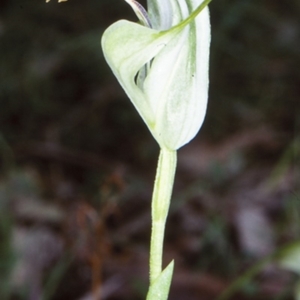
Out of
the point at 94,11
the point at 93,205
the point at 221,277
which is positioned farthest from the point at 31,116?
the point at 221,277

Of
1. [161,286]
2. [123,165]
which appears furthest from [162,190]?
[123,165]

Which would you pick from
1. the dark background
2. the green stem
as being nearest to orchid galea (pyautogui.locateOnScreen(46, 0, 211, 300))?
the green stem

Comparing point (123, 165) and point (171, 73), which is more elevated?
point (171, 73)

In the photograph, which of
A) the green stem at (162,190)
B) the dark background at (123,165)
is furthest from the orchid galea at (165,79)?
the dark background at (123,165)

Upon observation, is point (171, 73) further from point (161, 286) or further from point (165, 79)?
point (161, 286)

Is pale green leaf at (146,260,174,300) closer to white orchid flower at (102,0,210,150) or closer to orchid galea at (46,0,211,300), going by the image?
orchid galea at (46,0,211,300)

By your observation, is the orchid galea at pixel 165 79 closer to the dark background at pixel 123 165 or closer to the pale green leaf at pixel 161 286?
the pale green leaf at pixel 161 286

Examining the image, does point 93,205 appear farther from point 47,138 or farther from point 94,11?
A: point 94,11
